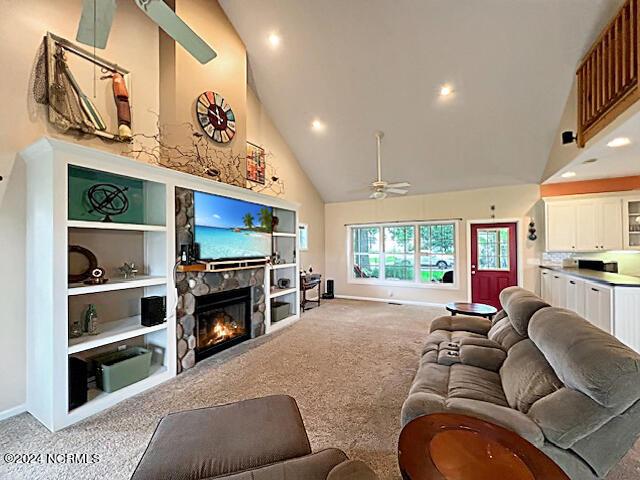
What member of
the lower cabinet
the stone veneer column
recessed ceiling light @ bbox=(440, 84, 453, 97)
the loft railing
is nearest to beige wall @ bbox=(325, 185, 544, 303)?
the lower cabinet

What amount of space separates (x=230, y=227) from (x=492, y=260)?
18.6 ft

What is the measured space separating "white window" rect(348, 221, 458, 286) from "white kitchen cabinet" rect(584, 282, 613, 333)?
2.76 meters

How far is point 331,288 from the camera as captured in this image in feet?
27.2

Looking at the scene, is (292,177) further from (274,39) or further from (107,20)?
(107,20)

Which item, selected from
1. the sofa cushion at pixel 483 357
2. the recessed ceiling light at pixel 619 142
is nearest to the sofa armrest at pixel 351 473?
the sofa cushion at pixel 483 357

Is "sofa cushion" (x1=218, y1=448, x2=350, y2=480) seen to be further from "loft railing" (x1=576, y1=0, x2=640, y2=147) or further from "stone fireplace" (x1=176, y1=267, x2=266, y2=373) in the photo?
"loft railing" (x1=576, y1=0, x2=640, y2=147)

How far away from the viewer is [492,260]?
6.68m

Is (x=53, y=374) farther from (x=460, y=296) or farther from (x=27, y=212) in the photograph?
(x=460, y=296)

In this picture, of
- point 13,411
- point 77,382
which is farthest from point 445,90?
point 13,411

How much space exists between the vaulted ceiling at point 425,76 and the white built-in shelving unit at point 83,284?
2721 millimetres

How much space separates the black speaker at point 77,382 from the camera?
2588 millimetres

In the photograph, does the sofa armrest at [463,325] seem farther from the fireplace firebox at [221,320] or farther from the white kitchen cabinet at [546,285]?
the white kitchen cabinet at [546,285]

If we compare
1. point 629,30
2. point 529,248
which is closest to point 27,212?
point 629,30

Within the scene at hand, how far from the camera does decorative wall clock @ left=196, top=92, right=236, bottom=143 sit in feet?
14.0
